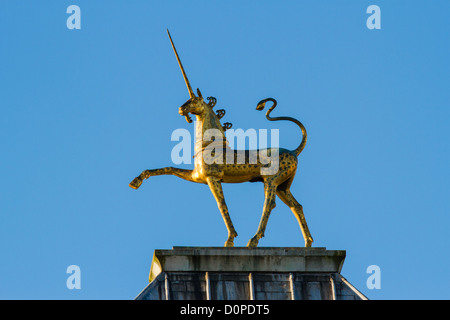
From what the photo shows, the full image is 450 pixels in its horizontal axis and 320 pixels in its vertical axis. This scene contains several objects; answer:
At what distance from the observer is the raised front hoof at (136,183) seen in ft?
128

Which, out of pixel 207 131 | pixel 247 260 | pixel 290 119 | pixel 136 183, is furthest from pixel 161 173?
pixel 290 119

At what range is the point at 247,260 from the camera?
123 feet

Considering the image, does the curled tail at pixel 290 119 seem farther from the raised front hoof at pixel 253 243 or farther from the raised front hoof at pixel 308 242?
the raised front hoof at pixel 253 243

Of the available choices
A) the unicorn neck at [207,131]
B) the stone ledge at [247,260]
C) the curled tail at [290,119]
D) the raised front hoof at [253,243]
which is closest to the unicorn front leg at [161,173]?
the unicorn neck at [207,131]

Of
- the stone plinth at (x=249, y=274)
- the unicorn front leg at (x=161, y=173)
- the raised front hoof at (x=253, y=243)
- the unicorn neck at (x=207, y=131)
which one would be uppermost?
the unicorn neck at (x=207, y=131)

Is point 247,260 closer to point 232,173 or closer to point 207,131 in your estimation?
point 232,173

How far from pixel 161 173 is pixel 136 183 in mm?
778

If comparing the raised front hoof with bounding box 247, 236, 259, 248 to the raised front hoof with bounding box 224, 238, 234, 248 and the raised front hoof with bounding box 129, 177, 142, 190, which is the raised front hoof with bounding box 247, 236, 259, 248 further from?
the raised front hoof with bounding box 129, 177, 142, 190

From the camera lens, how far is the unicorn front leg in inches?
1539

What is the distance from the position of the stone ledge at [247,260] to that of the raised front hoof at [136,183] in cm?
235
